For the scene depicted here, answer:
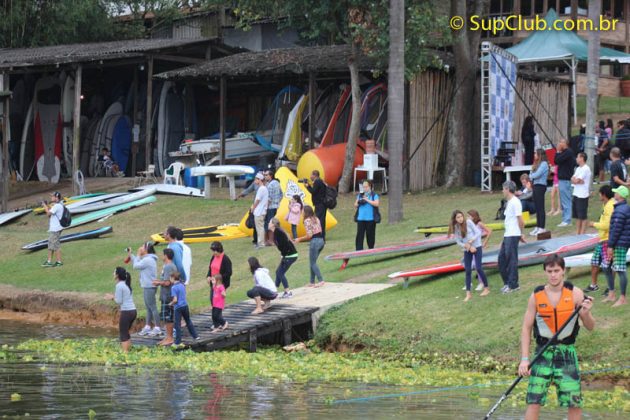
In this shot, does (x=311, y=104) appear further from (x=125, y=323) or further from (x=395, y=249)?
(x=125, y=323)

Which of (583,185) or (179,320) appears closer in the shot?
(179,320)

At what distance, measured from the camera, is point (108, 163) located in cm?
4134

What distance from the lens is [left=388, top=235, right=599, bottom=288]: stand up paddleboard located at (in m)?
19.2

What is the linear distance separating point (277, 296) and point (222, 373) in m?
5.05

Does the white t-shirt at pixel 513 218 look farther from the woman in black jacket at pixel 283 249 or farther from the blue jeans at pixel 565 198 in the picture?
the blue jeans at pixel 565 198

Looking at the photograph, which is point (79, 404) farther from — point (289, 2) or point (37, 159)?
point (37, 159)

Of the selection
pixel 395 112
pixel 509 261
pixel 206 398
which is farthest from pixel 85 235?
pixel 206 398

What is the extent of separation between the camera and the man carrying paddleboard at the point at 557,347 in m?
9.91

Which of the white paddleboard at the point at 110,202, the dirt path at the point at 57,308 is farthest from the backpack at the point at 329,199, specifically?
the white paddleboard at the point at 110,202

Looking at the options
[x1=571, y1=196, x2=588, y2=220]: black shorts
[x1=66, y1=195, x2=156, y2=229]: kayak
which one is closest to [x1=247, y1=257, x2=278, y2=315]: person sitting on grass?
[x1=571, y1=196, x2=588, y2=220]: black shorts

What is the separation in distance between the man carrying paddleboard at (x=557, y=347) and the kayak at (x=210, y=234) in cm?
1813

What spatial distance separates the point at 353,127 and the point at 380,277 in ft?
40.3

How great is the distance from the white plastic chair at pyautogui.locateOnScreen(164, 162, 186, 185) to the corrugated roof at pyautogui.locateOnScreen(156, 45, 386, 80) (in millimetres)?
3063

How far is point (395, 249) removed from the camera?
22.6m
